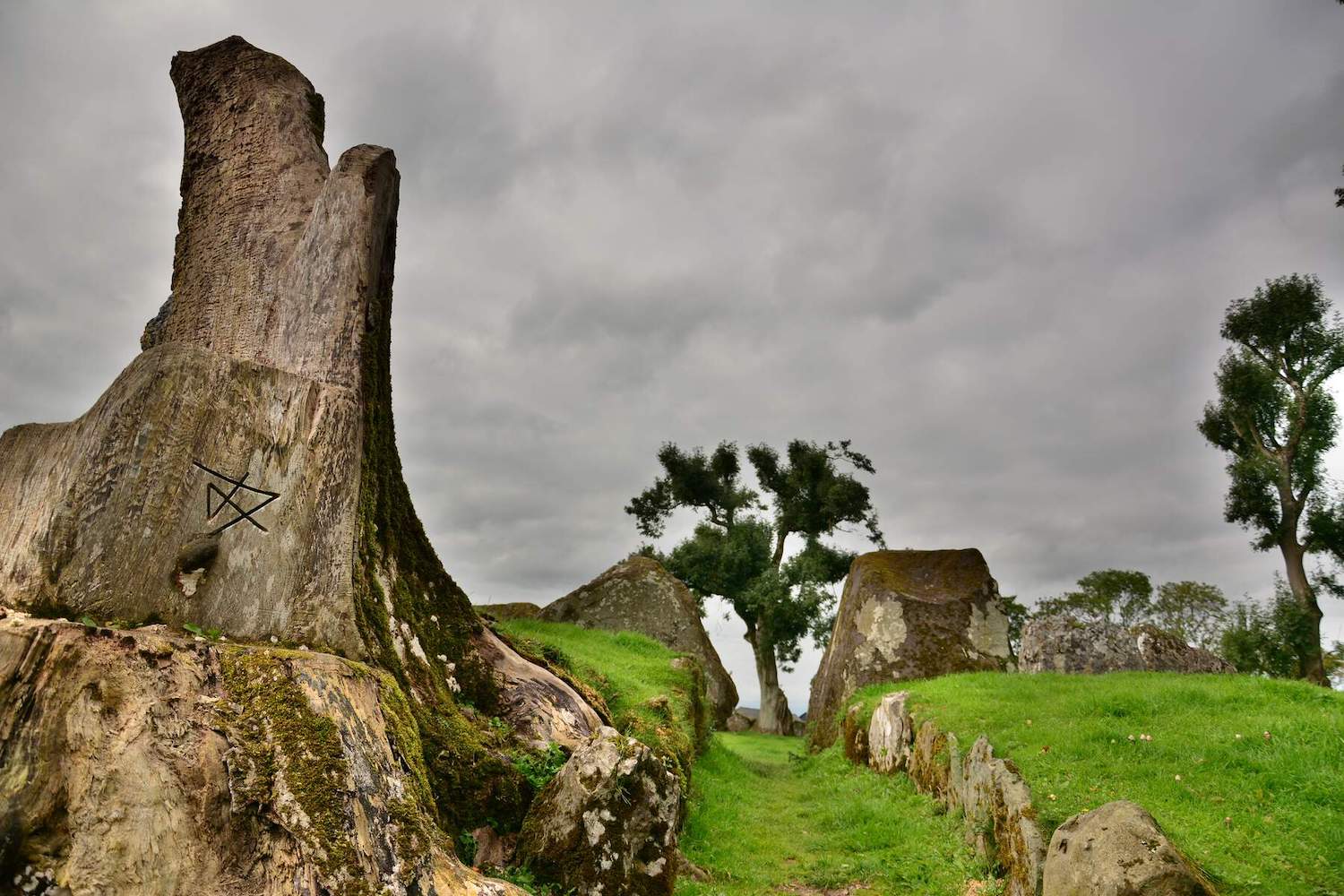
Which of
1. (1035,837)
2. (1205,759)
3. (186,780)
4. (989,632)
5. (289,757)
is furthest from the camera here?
(989,632)

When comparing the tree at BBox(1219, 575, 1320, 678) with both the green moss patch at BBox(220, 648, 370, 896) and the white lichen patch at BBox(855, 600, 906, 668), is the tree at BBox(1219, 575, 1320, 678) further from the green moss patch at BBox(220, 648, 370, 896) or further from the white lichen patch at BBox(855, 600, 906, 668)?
the green moss patch at BBox(220, 648, 370, 896)

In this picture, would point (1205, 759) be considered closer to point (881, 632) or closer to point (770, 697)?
point (881, 632)

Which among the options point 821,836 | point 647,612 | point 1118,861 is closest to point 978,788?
point 821,836

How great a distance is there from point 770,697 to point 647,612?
12.9 meters

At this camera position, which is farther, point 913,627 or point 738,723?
point 738,723

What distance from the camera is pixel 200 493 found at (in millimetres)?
5840

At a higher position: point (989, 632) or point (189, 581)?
point (989, 632)

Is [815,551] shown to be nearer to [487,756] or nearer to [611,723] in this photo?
[611,723]

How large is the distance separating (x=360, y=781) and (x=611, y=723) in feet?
19.6

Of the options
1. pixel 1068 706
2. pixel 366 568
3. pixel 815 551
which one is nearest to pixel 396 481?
pixel 366 568

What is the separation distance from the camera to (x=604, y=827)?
20.5ft

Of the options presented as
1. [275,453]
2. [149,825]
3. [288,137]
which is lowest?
[149,825]

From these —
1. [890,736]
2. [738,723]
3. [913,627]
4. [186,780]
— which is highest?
[913,627]

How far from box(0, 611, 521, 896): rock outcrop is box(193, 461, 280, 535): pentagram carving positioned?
4.38 feet
